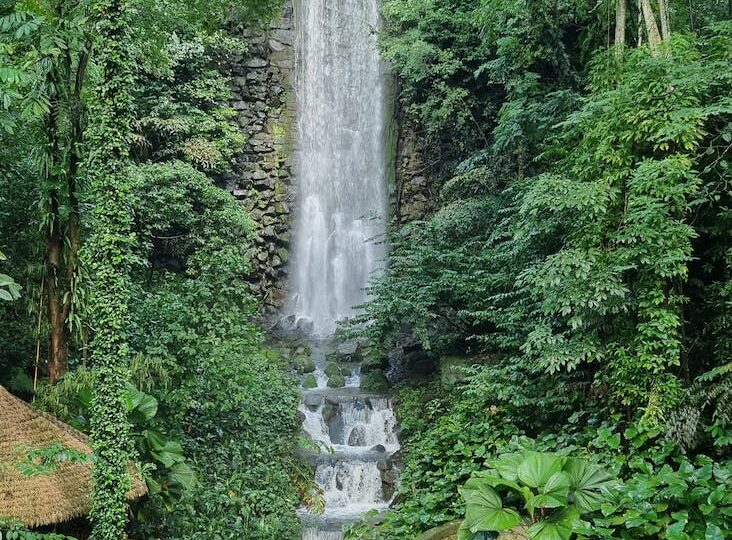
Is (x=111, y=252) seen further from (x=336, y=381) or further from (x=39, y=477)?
(x=336, y=381)

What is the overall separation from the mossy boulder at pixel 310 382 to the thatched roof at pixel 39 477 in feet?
23.1

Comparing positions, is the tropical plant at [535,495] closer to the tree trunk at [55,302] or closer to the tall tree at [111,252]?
the tall tree at [111,252]

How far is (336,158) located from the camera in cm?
1822

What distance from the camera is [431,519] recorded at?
20.4 ft

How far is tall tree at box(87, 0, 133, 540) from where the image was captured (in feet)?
18.8

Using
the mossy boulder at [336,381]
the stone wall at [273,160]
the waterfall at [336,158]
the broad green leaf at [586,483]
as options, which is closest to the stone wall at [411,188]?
the stone wall at [273,160]

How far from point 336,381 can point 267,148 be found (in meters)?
7.32

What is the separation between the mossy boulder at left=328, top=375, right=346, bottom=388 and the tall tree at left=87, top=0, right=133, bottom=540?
7.52 m

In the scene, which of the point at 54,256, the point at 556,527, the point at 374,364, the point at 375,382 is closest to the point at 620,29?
the point at 556,527

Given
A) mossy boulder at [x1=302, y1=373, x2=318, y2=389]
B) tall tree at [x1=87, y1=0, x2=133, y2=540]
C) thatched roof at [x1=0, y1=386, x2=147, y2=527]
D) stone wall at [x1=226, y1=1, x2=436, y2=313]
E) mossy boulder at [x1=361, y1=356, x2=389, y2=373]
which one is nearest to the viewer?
thatched roof at [x1=0, y1=386, x2=147, y2=527]

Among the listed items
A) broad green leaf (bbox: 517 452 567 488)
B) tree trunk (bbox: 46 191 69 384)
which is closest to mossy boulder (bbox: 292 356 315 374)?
tree trunk (bbox: 46 191 69 384)

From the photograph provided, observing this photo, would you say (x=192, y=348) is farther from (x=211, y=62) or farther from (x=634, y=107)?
(x=211, y=62)

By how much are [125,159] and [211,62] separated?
11.1 m

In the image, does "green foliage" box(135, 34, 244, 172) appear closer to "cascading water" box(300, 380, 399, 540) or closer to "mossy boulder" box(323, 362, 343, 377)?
"mossy boulder" box(323, 362, 343, 377)
